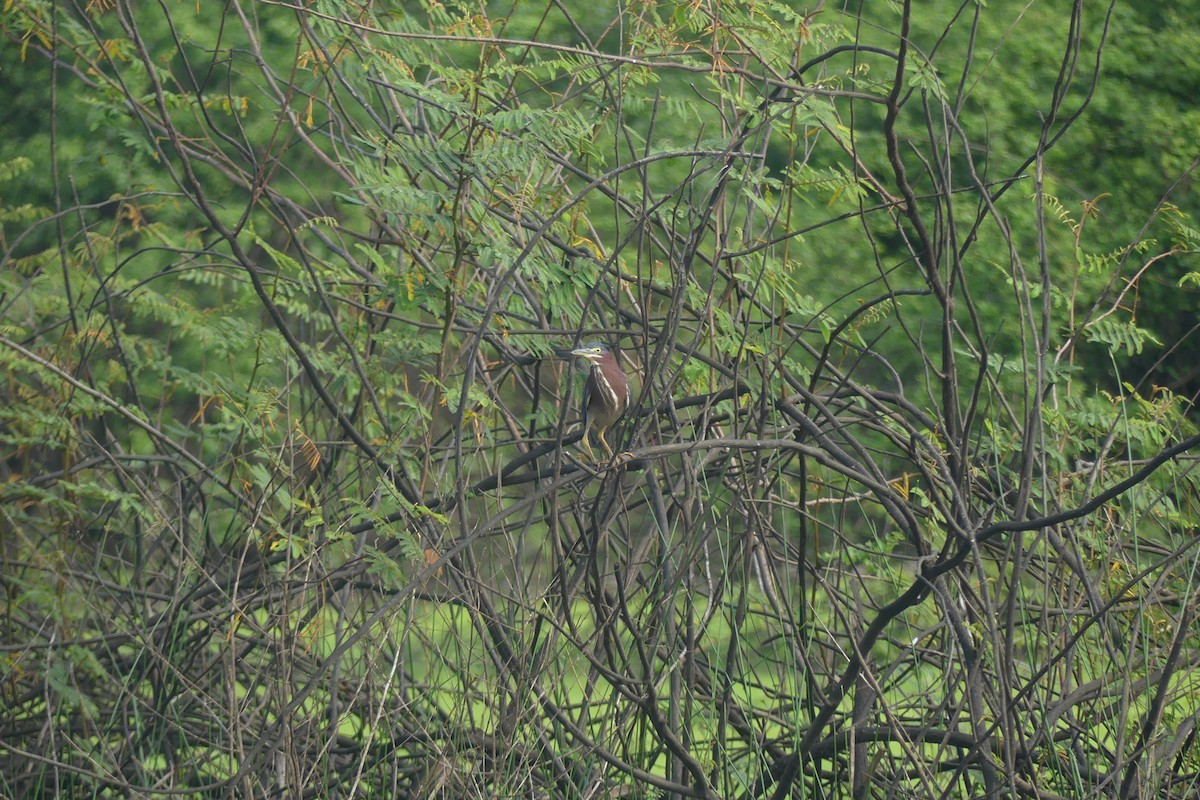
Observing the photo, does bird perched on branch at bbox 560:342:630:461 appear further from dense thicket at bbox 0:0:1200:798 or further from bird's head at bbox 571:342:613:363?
dense thicket at bbox 0:0:1200:798

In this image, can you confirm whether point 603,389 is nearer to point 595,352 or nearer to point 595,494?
point 595,352

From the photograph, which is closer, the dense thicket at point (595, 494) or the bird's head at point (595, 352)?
the dense thicket at point (595, 494)

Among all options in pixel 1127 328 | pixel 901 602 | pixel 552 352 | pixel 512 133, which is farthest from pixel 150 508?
pixel 1127 328

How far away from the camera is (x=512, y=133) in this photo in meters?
3.06

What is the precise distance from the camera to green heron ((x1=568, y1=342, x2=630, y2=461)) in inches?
129

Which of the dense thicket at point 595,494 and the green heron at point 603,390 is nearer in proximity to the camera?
the dense thicket at point 595,494

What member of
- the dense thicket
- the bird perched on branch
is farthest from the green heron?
the dense thicket

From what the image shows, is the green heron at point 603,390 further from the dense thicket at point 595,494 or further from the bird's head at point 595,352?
the dense thicket at point 595,494

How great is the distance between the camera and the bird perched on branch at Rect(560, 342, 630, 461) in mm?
3268

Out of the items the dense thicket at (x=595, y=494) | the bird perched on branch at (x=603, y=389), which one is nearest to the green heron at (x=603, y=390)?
the bird perched on branch at (x=603, y=389)

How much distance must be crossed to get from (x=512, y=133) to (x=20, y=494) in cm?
222

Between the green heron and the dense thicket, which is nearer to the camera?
the dense thicket

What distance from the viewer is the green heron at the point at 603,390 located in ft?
10.7

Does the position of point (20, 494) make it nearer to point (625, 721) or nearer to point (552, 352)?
point (552, 352)
